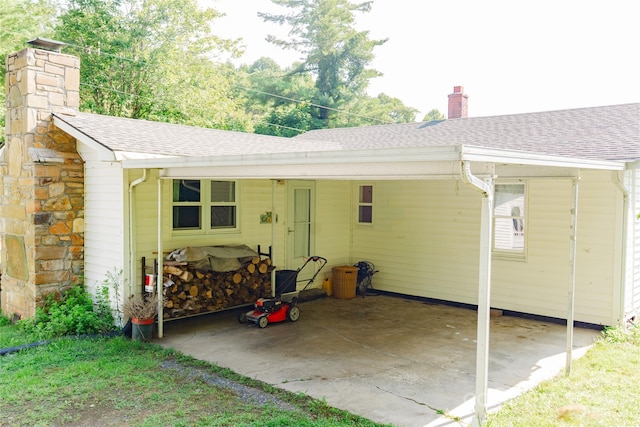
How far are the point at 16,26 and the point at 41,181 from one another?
44.4 ft

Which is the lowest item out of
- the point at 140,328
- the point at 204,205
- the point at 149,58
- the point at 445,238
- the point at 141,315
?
the point at 140,328

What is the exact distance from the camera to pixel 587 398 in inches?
189

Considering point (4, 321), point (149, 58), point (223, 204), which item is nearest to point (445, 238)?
point (223, 204)

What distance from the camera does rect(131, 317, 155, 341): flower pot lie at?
6.52m

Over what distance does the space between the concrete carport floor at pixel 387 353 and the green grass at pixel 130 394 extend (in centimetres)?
32

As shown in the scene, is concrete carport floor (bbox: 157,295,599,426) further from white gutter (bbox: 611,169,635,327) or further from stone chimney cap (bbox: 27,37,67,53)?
stone chimney cap (bbox: 27,37,67,53)

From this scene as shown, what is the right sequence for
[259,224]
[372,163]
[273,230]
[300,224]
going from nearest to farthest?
[372,163]
[259,224]
[273,230]
[300,224]

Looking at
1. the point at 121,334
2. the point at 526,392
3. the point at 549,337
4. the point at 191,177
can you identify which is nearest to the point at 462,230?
the point at 549,337

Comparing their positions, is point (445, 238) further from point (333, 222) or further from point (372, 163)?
point (372, 163)

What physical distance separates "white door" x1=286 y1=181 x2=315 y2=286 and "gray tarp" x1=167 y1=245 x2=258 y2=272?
160cm

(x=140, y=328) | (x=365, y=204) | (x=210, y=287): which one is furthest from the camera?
(x=365, y=204)

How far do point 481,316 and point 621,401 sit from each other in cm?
198

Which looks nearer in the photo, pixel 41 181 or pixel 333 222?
pixel 41 181

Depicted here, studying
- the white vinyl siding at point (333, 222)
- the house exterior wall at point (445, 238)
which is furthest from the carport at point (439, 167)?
the white vinyl siding at point (333, 222)
